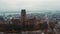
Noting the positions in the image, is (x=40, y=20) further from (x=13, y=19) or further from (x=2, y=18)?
(x=2, y=18)

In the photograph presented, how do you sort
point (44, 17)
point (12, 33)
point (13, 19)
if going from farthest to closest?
point (13, 19)
point (44, 17)
point (12, 33)

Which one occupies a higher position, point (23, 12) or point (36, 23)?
point (23, 12)

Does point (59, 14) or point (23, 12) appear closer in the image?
point (59, 14)

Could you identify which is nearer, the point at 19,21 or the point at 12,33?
the point at 12,33

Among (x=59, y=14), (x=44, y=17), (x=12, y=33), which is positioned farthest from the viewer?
(x=44, y=17)

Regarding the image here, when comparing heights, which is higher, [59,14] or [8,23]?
[59,14]

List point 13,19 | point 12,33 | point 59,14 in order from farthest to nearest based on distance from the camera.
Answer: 1. point 13,19
2. point 59,14
3. point 12,33

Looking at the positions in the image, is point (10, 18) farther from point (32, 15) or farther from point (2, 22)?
point (32, 15)

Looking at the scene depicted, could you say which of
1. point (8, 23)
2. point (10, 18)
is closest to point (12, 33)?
point (8, 23)

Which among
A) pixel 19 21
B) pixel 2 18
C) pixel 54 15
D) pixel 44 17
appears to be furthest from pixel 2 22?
pixel 54 15
